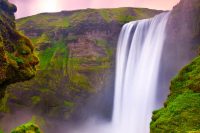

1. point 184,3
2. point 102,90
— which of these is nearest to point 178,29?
point 184,3

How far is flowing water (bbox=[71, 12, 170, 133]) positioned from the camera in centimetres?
1341

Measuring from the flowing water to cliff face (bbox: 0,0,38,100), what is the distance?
12.2 metres

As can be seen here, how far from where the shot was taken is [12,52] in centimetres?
749

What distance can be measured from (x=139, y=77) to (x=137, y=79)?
417 mm

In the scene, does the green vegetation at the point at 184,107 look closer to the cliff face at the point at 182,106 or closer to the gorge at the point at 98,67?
the cliff face at the point at 182,106

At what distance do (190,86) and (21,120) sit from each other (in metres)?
24.5

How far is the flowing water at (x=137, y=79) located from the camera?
44.0ft

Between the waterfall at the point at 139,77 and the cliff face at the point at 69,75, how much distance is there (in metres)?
3.50

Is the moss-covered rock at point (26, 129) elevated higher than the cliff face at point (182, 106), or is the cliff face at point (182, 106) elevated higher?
the cliff face at point (182, 106)

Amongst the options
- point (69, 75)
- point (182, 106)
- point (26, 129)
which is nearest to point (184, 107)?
point (182, 106)

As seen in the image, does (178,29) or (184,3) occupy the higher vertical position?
(184,3)

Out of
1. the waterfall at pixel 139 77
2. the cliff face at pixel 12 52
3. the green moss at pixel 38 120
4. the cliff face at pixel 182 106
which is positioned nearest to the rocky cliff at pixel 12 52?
the cliff face at pixel 12 52

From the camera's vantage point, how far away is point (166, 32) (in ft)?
42.8

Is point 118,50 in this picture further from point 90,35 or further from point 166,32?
point 166,32
